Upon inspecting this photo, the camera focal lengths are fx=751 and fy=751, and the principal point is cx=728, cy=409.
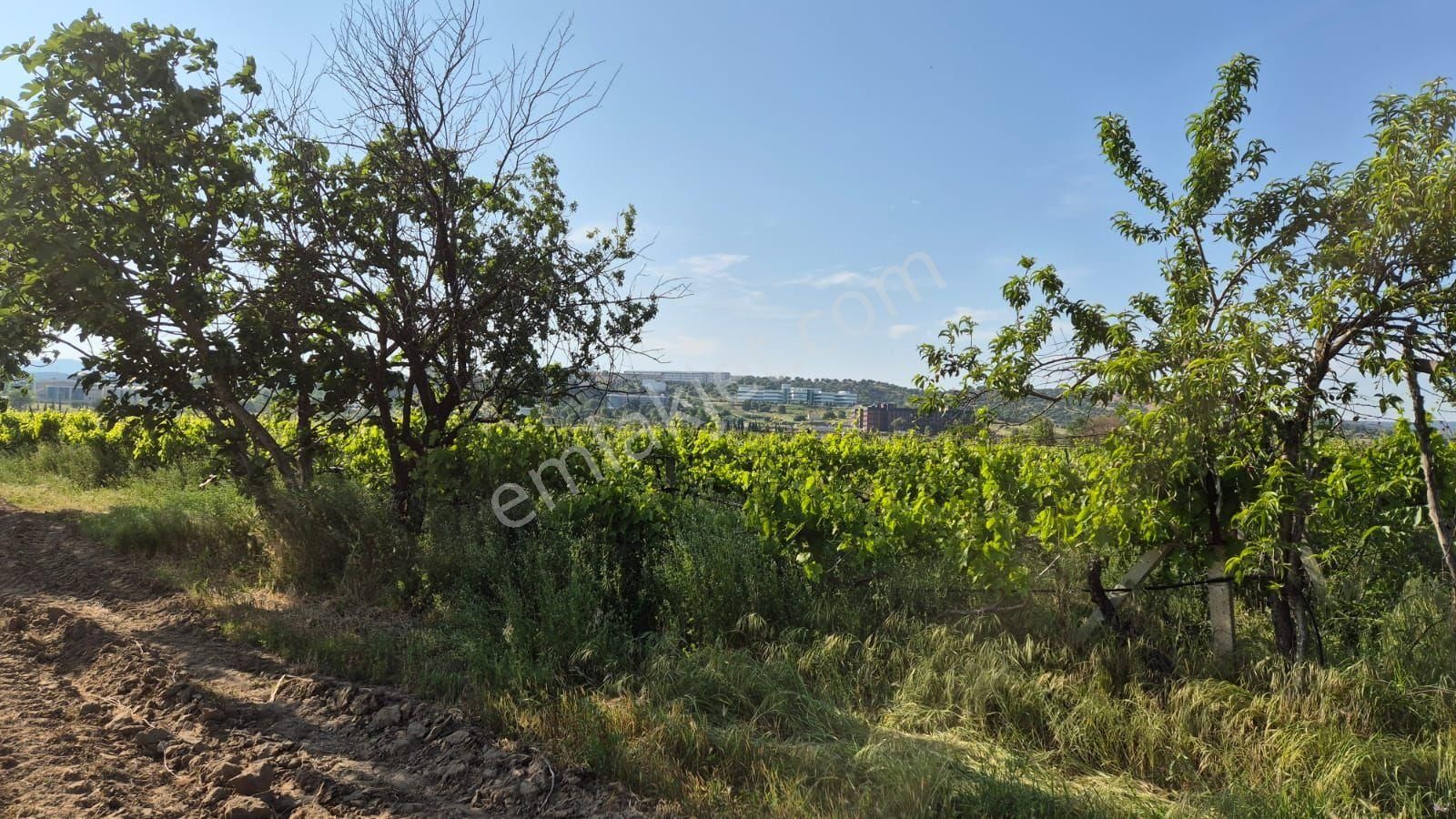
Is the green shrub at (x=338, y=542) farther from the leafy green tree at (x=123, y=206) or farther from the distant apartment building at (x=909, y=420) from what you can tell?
the distant apartment building at (x=909, y=420)

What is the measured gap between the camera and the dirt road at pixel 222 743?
124 inches

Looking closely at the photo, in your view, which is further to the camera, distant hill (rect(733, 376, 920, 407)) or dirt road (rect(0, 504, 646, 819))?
distant hill (rect(733, 376, 920, 407))

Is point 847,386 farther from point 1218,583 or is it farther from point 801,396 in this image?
point 1218,583

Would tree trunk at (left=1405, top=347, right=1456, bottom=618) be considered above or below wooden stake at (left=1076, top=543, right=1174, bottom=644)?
above

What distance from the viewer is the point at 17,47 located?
245 inches

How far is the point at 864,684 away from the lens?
412 centimetres

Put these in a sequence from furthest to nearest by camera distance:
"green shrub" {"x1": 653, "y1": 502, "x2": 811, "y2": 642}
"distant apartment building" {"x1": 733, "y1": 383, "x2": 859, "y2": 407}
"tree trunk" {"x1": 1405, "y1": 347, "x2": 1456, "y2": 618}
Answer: "distant apartment building" {"x1": 733, "y1": 383, "x2": 859, "y2": 407}
"green shrub" {"x1": 653, "y1": 502, "x2": 811, "y2": 642}
"tree trunk" {"x1": 1405, "y1": 347, "x2": 1456, "y2": 618}

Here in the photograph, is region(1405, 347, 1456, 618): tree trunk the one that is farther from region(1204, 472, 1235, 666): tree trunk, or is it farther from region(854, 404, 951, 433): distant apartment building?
region(854, 404, 951, 433): distant apartment building

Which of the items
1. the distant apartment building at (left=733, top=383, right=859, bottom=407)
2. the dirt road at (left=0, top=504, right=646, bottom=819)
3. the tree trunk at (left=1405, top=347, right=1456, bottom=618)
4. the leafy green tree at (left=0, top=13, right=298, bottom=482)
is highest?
the leafy green tree at (left=0, top=13, right=298, bottom=482)

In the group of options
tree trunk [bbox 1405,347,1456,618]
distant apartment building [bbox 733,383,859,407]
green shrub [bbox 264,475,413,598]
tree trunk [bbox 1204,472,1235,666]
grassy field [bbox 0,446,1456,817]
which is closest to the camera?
grassy field [bbox 0,446,1456,817]

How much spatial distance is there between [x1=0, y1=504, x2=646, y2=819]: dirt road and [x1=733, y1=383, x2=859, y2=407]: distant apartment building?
7.72 m

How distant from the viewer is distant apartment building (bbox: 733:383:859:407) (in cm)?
1155

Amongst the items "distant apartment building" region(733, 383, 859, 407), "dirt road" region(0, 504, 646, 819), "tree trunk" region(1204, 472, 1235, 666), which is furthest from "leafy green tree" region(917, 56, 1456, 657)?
"distant apartment building" region(733, 383, 859, 407)

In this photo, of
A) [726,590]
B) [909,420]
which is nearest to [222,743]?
[726,590]
